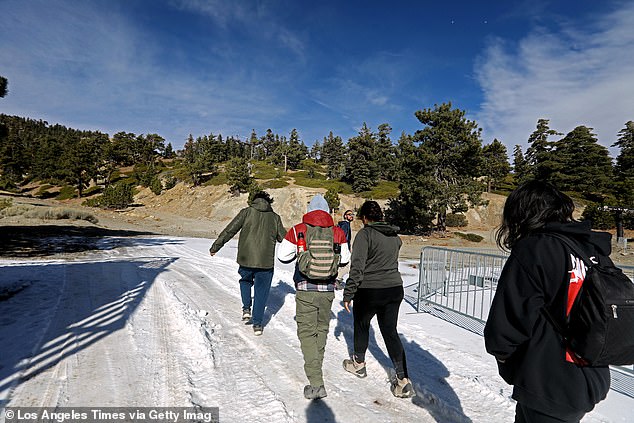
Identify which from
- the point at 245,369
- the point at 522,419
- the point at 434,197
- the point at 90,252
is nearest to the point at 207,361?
the point at 245,369

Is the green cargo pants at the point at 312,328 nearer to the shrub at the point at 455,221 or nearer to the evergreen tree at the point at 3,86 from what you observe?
the evergreen tree at the point at 3,86

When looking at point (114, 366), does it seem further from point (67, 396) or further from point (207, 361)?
point (207, 361)

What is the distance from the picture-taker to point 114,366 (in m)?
3.69

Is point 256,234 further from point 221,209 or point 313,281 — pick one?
point 221,209

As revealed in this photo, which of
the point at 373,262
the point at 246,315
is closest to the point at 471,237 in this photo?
the point at 246,315

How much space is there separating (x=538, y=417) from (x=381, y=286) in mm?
1876

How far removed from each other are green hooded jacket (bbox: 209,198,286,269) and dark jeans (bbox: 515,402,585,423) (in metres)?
3.76

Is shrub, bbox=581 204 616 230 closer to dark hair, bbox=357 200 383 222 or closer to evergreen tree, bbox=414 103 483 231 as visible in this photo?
evergreen tree, bbox=414 103 483 231

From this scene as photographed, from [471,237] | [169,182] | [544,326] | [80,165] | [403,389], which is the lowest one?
[471,237]

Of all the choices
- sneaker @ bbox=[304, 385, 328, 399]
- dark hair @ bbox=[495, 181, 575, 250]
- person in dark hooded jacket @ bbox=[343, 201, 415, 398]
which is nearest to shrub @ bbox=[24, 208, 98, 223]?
sneaker @ bbox=[304, 385, 328, 399]

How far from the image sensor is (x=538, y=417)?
5.63 feet

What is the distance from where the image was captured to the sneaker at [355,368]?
3830 mm

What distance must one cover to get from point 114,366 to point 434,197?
28.1 metres

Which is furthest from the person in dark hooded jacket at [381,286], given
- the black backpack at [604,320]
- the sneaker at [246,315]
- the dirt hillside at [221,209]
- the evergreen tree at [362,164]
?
the evergreen tree at [362,164]
